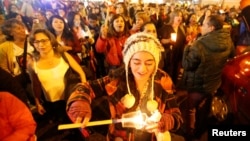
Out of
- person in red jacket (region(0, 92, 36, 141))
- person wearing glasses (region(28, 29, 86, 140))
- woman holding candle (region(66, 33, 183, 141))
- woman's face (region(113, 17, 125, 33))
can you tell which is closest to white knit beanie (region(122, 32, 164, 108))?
woman holding candle (region(66, 33, 183, 141))

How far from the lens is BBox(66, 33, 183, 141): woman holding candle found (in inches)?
104

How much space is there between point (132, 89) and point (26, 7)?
7984 mm

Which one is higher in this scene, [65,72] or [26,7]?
[26,7]

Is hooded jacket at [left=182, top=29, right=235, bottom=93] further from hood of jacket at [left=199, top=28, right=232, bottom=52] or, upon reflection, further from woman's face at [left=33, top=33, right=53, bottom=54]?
woman's face at [left=33, top=33, right=53, bottom=54]

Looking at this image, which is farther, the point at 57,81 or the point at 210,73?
the point at 210,73

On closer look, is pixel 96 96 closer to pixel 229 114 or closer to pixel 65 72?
pixel 65 72

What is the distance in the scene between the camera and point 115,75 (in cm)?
281

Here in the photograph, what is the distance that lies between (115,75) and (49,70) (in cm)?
147

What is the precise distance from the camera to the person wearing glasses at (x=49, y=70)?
398cm

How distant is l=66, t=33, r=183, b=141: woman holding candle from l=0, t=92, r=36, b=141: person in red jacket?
38 cm

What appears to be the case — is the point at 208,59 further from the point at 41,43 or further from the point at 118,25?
the point at 41,43

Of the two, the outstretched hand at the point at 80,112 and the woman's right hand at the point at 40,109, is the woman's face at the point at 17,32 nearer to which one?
the woman's right hand at the point at 40,109

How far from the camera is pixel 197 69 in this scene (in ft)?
14.9

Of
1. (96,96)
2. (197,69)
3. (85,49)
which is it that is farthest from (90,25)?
(96,96)
